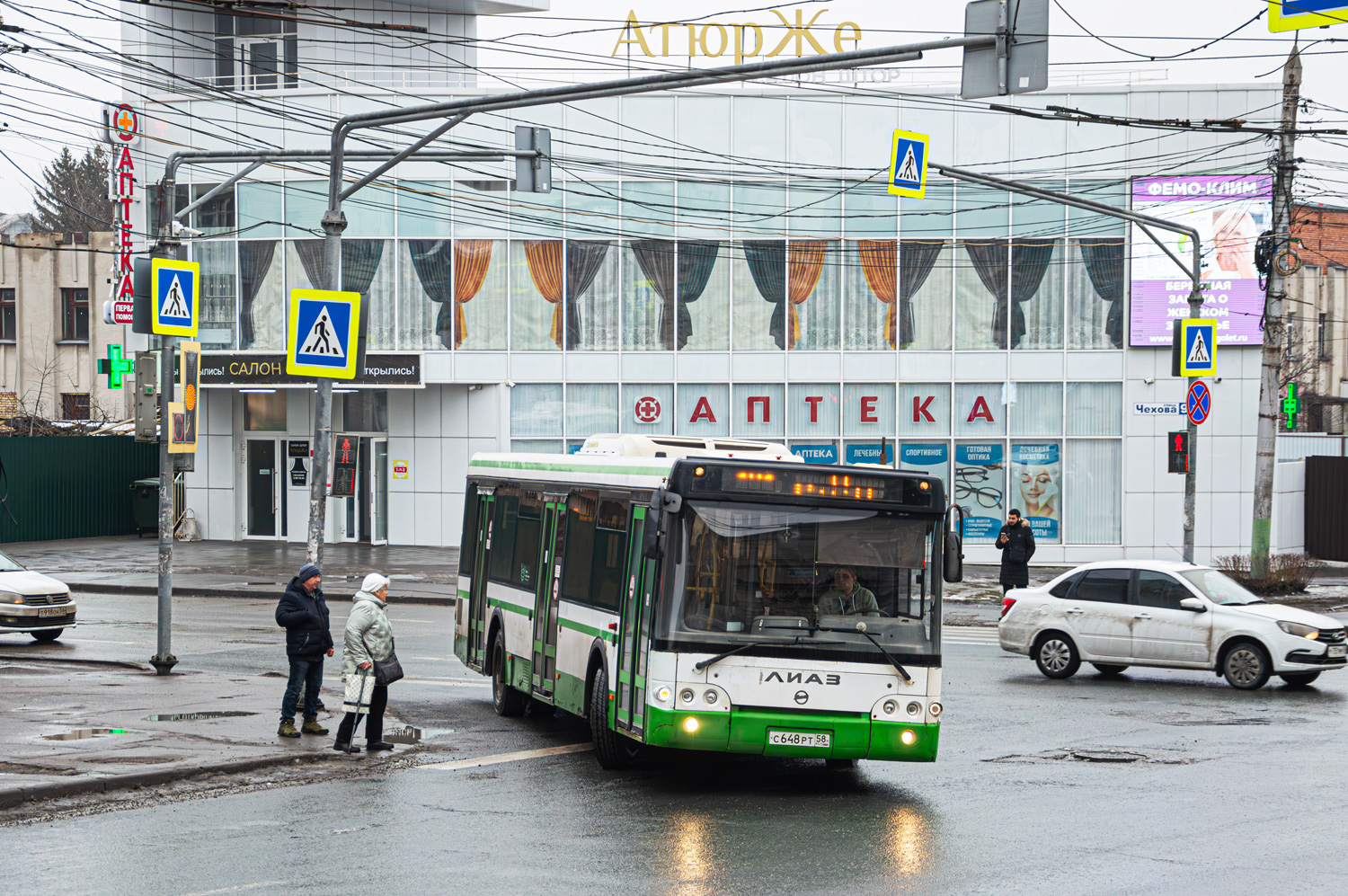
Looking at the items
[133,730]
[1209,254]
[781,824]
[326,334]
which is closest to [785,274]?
[1209,254]

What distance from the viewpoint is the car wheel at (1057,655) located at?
61.9ft

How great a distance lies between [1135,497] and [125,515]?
28222 millimetres

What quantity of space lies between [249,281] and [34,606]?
19.0m

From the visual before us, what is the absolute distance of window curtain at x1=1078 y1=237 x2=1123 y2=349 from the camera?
3666cm

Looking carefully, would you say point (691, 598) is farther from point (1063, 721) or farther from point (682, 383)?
point (682, 383)

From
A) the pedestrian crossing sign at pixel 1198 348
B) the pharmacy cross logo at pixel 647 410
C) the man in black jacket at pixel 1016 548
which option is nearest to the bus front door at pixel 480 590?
the man in black jacket at pixel 1016 548

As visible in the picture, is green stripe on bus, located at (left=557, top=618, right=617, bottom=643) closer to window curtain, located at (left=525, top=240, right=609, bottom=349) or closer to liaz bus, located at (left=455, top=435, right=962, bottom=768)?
liaz bus, located at (left=455, top=435, right=962, bottom=768)

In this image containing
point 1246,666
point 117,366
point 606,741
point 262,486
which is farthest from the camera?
point 117,366

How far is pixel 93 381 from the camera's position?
5653 centimetres

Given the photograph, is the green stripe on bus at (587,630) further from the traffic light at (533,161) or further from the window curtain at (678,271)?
the window curtain at (678,271)

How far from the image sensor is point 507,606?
618 inches

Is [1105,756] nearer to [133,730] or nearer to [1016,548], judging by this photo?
[133,730]

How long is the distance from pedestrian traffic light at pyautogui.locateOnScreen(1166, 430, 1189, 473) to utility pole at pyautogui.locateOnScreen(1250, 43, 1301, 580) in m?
2.13

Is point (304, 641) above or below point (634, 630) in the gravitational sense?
below
